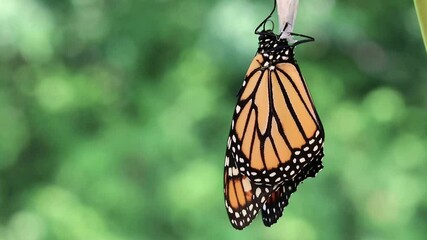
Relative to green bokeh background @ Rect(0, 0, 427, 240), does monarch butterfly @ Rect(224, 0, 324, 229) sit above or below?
below

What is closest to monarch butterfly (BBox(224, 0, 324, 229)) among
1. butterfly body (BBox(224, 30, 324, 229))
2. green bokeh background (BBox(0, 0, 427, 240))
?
butterfly body (BBox(224, 30, 324, 229))

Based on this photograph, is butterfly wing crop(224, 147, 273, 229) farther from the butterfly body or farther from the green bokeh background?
the green bokeh background

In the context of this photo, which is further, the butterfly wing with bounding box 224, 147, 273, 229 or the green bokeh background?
the green bokeh background

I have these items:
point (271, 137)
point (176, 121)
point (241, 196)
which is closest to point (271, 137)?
point (271, 137)

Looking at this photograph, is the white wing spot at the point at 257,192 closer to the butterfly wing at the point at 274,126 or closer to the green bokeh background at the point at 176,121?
the butterfly wing at the point at 274,126

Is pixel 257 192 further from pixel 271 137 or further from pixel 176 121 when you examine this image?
pixel 176 121

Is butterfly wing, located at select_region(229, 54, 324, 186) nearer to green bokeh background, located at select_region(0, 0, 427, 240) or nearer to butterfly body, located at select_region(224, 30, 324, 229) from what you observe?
butterfly body, located at select_region(224, 30, 324, 229)

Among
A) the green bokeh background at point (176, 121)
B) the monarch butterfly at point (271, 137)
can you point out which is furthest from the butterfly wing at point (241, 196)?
the green bokeh background at point (176, 121)
